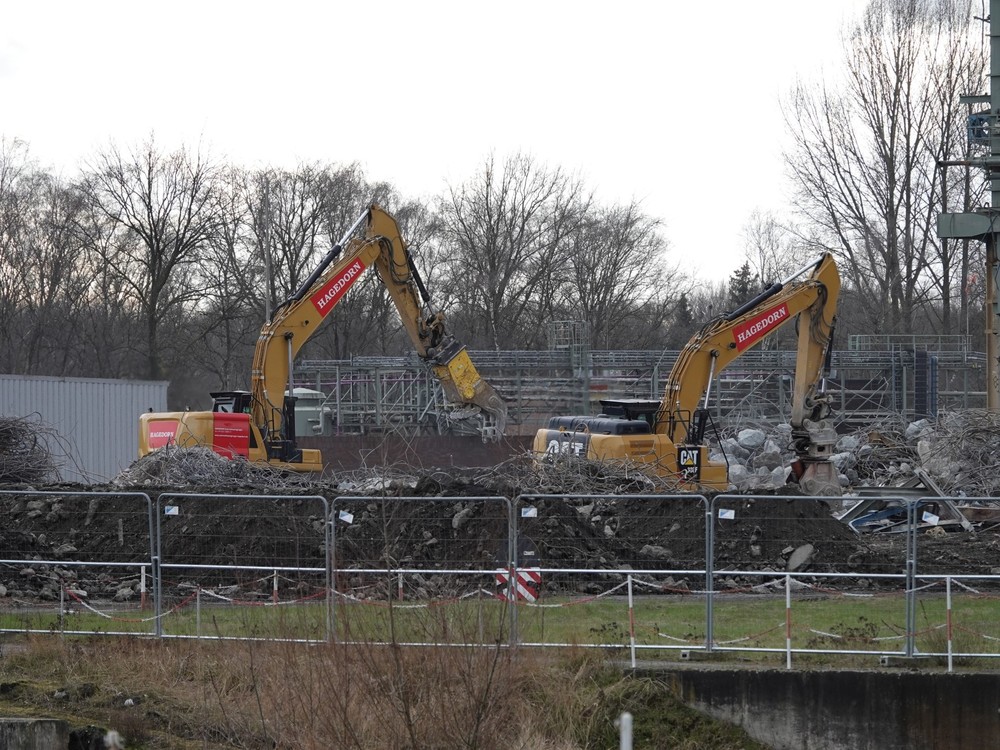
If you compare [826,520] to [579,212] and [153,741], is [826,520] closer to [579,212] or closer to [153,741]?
[153,741]

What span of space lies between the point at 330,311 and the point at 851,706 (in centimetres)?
1515

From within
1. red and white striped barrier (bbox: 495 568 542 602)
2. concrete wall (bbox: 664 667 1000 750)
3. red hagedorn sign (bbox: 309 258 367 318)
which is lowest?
concrete wall (bbox: 664 667 1000 750)

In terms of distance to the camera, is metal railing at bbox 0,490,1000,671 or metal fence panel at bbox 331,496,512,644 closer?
metal fence panel at bbox 331,496,512,644

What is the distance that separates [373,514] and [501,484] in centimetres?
241

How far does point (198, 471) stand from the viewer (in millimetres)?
21547

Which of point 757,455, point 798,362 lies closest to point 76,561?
point 798,362

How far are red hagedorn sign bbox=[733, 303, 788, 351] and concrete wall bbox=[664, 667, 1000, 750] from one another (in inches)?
465

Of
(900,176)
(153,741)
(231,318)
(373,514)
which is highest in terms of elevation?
(900,176)

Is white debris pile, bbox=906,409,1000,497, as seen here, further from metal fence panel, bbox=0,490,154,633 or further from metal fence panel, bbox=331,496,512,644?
metal fence panel, bbox=0,490,154,633

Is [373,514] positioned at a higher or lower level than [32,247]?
lower

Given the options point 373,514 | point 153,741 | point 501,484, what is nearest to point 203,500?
point 373,514

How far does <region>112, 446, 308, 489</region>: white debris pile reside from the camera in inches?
840

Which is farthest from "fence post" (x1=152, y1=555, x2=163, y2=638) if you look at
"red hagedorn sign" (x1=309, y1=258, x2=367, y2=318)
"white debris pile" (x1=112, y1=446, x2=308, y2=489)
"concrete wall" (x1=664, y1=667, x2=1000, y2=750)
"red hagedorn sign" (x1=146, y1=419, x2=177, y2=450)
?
"red hagedorn sign" (x1=309, y1=258, x2=367, y2=318)

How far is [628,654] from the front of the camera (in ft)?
41.0
